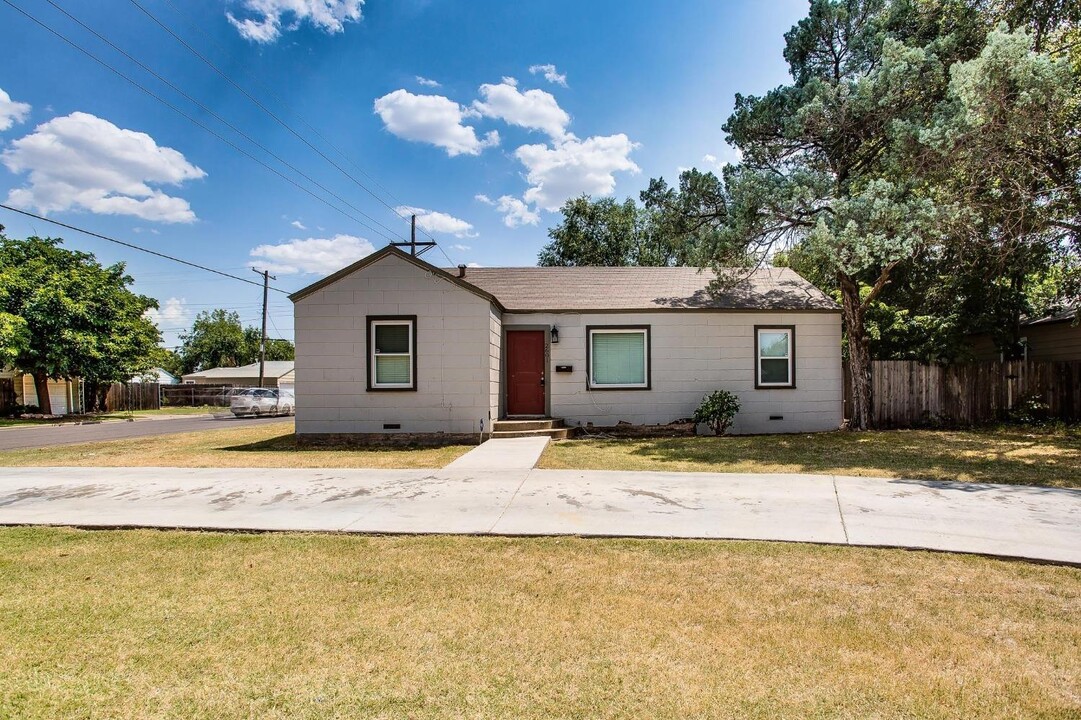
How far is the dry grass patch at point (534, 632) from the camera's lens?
241 centimetres

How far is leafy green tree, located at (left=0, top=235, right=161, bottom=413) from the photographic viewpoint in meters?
23.5

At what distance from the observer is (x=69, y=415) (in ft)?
86.2

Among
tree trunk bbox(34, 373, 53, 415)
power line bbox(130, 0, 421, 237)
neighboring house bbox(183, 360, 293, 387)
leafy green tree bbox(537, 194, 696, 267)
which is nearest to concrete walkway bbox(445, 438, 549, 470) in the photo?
power line bbox(130, 0, 421, 237)

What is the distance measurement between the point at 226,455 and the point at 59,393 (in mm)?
26514

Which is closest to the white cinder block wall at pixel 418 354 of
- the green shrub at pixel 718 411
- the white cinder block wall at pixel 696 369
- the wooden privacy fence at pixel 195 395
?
the white cinder block wall at pixel 696 369

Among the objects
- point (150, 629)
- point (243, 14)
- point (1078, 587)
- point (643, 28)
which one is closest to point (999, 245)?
point (643, 28)

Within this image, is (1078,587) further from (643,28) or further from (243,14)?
(243,14)

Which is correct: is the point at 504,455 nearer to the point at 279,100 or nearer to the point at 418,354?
the point at 418,354

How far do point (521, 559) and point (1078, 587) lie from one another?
12.2ft

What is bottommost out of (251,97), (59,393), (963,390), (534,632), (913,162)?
(534,632)

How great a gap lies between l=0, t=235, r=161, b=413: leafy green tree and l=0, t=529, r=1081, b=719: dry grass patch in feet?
82.7

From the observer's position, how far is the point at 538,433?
12125 millimetres

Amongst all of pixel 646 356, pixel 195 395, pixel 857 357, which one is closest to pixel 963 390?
pixel 857 357

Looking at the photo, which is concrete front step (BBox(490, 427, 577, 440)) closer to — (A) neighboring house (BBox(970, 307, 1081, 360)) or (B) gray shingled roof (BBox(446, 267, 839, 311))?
(B) gray shingled roof (BBox(446, 267, 839, 311))
